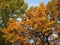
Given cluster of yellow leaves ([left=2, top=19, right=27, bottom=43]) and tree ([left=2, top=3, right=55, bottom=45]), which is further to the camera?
cluster of yellow leaves ([left=2, top=19, right=27, bottom=43])

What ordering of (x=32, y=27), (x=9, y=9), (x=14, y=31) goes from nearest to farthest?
(x=32, y=27)
(x=14, y=31)
(x=9, y=9)

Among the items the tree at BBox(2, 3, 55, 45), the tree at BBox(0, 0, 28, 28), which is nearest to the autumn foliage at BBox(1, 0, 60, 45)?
the tree at BBox(2, 3, 55, 45)

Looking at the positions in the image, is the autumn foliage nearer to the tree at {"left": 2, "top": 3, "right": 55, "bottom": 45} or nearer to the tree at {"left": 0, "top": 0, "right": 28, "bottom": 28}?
the tree at {"left": 2, "top": 3, "right": 55, "bottom": 45}

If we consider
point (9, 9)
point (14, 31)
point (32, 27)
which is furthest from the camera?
point (9, 9)

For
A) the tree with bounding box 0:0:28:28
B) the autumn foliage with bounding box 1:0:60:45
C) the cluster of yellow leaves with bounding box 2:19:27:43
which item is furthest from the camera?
the tree with bounding box 0:0:28:28

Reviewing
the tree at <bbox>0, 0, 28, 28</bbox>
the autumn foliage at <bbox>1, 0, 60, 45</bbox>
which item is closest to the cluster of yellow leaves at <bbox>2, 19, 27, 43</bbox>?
the autumn foliage at <bbox>1, 0, 60, 45</bbox>

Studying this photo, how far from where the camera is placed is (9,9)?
30156 mm

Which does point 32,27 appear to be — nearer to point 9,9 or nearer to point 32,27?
point 32,27

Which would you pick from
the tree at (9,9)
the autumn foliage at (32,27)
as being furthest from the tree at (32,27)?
the tree at (9,9)

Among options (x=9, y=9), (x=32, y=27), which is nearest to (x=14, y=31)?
(x=32, y=27)

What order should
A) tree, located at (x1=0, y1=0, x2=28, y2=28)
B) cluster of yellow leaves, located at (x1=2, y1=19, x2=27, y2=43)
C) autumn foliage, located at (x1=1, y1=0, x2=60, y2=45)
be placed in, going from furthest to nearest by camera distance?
tree, located at (x1=0, y1=0, x2=28, y2=28) → cluster of yellow leaves, located at (x1=2, y1=19, x2=27, y2=43) → autumn foliage, located at (x1=1, y1=0, x2=60, y2=45)

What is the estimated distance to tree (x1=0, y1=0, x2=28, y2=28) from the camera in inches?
1171

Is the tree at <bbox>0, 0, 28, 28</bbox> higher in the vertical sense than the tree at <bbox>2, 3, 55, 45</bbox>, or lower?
higher

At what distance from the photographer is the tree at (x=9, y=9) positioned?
2975cm
